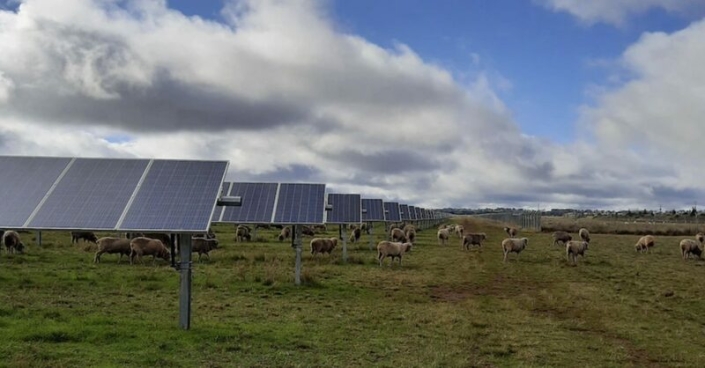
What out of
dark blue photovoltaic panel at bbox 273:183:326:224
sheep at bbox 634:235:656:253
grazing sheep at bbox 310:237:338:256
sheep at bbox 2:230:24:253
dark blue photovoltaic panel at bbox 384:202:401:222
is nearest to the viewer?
dark blue photovoltaic panel at bbox 273:183:326:224

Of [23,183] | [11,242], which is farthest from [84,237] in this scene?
[23,183]

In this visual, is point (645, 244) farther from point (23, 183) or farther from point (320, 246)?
point (23, 183)

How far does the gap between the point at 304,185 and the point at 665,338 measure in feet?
44.8

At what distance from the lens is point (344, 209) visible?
32344 millimetres

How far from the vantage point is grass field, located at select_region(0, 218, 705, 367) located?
1071 cm

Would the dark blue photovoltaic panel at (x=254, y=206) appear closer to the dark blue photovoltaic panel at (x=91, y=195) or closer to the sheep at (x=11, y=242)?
the dark blue photovoltaic panel at (x=91, y=195)

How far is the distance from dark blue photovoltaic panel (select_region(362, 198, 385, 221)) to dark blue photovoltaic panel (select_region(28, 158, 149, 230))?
30.9m

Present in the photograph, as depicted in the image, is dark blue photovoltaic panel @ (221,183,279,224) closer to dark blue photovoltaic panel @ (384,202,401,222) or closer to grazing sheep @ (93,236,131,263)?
grazing sheep @ (93,236,131,263)

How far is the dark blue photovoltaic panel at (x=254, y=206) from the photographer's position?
2111 cm

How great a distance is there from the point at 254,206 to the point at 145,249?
6.97 meters

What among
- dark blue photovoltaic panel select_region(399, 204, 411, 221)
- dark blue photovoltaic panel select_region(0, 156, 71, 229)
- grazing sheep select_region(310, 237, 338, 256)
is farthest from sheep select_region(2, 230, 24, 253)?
dark blue photovoltaic panel select_region(399, 204, 411, 221)

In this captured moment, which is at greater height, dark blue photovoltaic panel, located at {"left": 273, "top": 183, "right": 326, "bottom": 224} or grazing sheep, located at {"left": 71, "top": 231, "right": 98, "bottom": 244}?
dark blue photovoltaic panel, located at {"left": 273, "top": 183, "right": 326, "bottom": 224}

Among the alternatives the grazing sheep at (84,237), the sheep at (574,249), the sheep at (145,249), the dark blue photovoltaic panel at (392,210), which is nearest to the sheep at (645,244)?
the sheep at (574,249)

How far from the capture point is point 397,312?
624 inches
